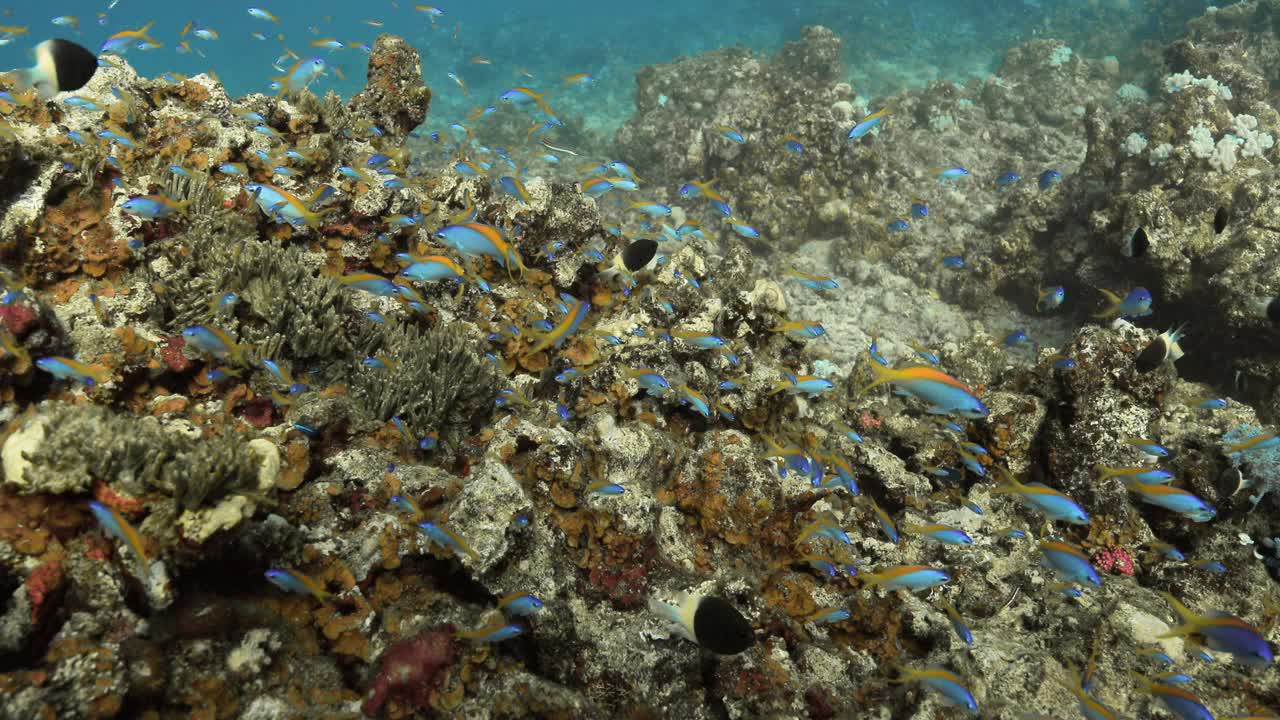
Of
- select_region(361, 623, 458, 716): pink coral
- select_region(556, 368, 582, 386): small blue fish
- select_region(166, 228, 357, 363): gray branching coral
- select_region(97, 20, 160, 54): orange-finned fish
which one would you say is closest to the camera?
select_region(361, 623, 458, 716): pink coral

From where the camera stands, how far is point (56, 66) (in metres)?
3.30

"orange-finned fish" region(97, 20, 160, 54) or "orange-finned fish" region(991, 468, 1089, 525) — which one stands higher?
"orange-finned fish" region(97, 20, 160, 54)

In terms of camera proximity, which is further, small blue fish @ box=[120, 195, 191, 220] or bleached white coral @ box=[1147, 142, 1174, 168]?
bleached white coral @ box=[1147, 142, 1174, 168]

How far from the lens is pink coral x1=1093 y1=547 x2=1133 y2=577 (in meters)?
4.93

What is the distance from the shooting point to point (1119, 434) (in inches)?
208

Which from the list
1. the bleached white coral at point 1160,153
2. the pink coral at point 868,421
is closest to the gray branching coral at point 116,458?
the pink coral at point 868,421

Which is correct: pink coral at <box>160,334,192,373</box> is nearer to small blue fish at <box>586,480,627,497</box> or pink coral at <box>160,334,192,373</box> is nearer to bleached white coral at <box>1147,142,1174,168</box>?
small blue fish at <box>586,480,627,497</box>

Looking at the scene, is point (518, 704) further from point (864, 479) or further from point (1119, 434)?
point (1119, 434)

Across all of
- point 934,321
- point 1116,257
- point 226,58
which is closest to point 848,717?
point 934,321

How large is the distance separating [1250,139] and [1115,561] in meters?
11.1

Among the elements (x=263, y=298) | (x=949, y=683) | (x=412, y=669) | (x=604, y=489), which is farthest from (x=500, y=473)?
(x=949, y=683)

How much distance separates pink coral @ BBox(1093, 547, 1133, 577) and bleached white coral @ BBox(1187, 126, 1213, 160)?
960 cm

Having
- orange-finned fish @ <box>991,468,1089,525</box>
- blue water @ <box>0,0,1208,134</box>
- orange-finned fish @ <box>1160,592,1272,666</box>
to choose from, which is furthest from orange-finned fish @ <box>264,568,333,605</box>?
blue water @ <box>0,0,1208,134</box>

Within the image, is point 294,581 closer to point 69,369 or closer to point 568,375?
point 69,369
